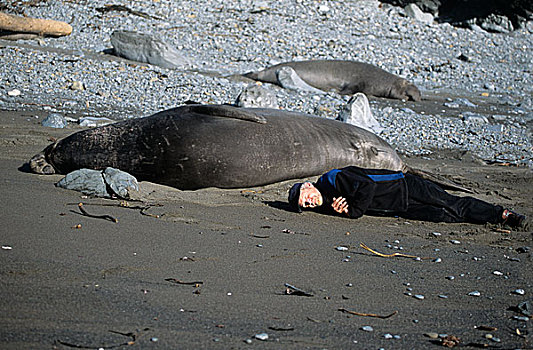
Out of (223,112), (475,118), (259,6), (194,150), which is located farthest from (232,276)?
(259,6)

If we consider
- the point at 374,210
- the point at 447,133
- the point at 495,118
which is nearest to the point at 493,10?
the point at 495,118

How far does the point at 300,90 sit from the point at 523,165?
4.60m

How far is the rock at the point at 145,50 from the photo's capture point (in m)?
10.6

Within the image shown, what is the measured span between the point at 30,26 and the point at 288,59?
5.55m

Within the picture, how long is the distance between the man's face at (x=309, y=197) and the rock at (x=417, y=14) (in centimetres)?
1593

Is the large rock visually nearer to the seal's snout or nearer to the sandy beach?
the sandy beach

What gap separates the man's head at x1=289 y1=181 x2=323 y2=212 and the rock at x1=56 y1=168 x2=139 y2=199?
1.15m

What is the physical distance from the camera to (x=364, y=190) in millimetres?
3941

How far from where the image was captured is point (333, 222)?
13.1ft

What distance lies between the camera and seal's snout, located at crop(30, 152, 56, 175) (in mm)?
4543

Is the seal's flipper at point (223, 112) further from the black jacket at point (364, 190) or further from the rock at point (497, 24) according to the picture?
the rock at point (497, 24)

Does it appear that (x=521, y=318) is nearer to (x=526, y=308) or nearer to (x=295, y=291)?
(x=526, y=308)

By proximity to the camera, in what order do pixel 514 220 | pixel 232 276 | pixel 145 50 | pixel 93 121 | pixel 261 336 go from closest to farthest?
pixel 261 336 → pixel 232 276 → pixel 514 220 → pixel 93 121 → pixel 145 50

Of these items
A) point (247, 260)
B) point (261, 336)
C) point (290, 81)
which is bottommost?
point (247, 260)
